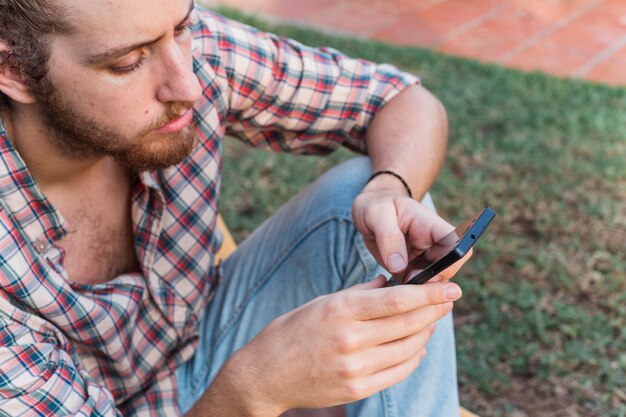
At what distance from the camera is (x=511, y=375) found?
268cm

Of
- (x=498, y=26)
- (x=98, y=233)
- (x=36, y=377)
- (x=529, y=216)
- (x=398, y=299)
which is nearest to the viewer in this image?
(x=398, y=299)

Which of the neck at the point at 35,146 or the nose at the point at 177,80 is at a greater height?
the nose at the point at 177,80

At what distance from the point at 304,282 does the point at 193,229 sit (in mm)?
320

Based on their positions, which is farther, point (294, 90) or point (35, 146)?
point (294, 90)

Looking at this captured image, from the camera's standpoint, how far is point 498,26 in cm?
534

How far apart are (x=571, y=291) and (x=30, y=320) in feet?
6.73

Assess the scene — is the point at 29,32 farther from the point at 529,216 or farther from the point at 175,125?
the point at 529,216

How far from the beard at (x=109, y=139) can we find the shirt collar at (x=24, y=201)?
0.12m

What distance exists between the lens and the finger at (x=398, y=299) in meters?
1.41

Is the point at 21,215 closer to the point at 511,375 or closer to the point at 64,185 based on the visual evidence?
the point at 64,185

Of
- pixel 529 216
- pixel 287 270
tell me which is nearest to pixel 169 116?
pixel 287 270

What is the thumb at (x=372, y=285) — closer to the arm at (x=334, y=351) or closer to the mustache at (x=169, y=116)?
the arm at (x=334, y=351)

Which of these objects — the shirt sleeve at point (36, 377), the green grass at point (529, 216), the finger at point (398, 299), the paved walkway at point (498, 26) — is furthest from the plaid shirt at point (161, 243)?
the paved walkway at point (498, 26)

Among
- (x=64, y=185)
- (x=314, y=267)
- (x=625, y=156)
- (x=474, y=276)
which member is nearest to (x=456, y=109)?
(x=625, y=156)
